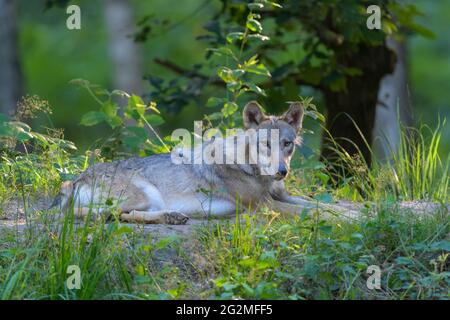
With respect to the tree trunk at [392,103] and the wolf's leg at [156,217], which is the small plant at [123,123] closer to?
the wolf's leg at [156,217]

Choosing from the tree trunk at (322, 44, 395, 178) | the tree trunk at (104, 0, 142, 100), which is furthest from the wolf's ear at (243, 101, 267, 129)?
the tree trunk at (104, 0, 142, 100)

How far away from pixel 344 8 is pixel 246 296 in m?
4.29

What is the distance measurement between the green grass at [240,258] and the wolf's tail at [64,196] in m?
0.57

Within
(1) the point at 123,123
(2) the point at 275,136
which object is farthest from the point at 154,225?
(1) the point at 123,123

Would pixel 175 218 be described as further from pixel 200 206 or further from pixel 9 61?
pixel 9 61

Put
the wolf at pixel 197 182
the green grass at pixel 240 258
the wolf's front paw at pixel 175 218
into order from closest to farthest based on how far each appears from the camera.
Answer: the green grass at pixel 240 258
the wolf's front paw at pixel 175 218
the wolf at pixel 197 182

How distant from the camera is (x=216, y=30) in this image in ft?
30.3

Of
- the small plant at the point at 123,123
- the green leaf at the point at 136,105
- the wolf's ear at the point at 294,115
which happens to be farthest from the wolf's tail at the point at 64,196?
the wolf's ear at the point at 294,115

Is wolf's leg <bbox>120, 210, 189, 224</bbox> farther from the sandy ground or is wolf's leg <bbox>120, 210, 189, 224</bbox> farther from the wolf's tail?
the wolf's tail

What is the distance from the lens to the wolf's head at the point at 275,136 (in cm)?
753

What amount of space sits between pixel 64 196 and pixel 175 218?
3.18 ft

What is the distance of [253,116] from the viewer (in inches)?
310
